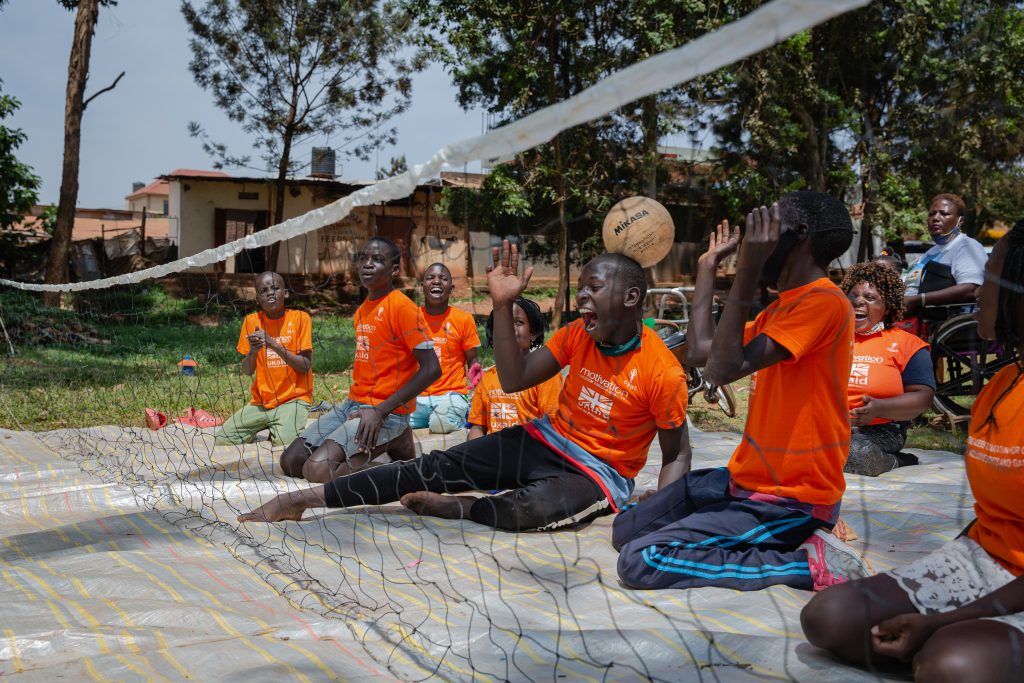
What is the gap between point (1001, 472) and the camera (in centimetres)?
218

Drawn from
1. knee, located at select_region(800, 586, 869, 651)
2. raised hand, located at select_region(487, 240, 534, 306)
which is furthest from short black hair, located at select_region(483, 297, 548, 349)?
knee, located at select_region(800, 586, 869, 651)

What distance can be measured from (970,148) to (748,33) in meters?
5.43

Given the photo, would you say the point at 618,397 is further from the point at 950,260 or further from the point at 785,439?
the point at 950,260

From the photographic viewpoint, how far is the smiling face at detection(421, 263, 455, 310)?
19.8 ft

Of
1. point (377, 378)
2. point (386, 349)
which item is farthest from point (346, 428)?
point (386, 349)

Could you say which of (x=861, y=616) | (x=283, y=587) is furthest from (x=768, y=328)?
(x=283, y=587)

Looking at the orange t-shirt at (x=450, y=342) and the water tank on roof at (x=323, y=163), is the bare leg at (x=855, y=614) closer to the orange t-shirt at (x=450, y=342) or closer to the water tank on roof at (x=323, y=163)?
the orange t-shirt at (x=450, y=342)

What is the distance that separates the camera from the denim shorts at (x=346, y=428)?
181 inches

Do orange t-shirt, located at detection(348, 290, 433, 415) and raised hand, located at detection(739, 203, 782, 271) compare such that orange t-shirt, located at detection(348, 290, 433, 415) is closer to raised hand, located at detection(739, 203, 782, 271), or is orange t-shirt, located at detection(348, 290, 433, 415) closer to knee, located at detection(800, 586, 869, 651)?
raised hand, located at detection(739, 203, 782, 271)

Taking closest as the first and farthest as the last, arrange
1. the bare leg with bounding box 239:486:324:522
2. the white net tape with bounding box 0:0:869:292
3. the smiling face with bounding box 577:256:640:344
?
the white net tape with bounding box 0:0:869:292, the smiling face with bounding box 577:256:640:344, the bare leg with bounding box 239:486:324:522

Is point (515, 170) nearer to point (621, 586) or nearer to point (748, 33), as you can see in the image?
point (621, 586)

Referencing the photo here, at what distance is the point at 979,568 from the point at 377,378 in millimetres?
3254

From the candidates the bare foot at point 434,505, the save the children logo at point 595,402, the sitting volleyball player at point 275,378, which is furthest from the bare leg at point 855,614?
the sitting volleyball player at point 275,378

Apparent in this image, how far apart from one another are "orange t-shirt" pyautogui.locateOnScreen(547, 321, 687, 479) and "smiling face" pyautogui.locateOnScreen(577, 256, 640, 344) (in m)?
0.12
